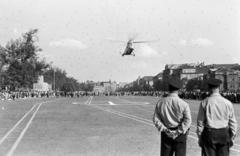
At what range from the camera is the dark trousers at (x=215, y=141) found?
6645mm

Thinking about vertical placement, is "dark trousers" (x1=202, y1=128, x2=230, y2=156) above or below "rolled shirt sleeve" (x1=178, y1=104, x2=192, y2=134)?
below

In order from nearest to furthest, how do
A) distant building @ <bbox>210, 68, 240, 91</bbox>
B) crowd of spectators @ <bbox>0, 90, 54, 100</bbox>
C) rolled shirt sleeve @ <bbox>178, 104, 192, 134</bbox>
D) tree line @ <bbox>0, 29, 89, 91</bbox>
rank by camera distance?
1. rolled shirt sleeve @ <bbox>178, 104, 192, 134</bbox>
2. crowd of spectators @ <bbox>0, 90, 54, 100</bbox>
3. tree line @ <bbox>0, 29, 89, 91</bbox>
4. distant building @ <bbox>210, 68, 240, 91</bbox>

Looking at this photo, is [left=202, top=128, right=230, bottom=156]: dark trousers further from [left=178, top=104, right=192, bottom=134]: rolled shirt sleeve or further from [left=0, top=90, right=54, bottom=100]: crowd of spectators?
[left=0, top=90, right=54, bottom=100]: crowd of spectators

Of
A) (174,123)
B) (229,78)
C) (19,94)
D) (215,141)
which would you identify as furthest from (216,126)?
(229,78)

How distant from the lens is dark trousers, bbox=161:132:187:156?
6.68m

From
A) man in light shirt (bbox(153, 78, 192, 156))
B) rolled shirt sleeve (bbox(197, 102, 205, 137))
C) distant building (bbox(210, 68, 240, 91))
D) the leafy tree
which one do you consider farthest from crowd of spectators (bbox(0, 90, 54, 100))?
rolled shirt sleeve (bbox(197, 102, 205, 137))

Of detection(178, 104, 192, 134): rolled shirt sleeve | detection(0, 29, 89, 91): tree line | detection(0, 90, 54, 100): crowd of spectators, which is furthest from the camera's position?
detection(0, 29, 89, 91): tree line

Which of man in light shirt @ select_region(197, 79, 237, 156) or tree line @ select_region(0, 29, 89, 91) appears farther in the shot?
tree line @ select_region(0, 29, 89, 91)

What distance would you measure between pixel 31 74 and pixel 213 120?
382 feet

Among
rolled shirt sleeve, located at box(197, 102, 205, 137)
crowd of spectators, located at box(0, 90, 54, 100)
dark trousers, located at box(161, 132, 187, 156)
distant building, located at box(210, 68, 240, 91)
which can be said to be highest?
distant building, located at box(210, 68, 240, 91)

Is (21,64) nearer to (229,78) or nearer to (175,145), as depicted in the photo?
(229,78)

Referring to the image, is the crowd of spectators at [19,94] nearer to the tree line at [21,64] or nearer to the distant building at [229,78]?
the tree line at [21,64]

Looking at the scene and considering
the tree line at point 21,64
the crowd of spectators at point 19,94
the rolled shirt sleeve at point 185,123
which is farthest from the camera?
the tree line at point 21,64

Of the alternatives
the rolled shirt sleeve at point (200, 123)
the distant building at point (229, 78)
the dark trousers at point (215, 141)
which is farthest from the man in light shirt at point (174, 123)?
the distant building at point (229, 78)
